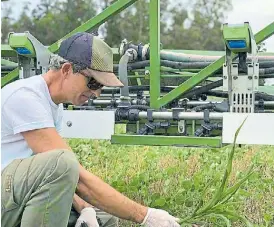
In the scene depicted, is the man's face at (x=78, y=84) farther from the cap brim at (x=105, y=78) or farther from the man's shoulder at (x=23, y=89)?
the man's shoulder at (x=23, y=89)

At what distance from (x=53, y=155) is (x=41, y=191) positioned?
0.50ft

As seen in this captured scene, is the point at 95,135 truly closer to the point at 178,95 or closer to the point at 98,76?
the point at 178,95

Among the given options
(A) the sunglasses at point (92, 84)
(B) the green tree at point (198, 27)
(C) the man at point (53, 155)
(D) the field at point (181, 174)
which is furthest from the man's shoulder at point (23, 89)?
(B) the green tree at point (198, 27)

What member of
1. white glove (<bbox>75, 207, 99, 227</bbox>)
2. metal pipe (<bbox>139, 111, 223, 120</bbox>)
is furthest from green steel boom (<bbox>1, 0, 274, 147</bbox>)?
white glove (<bbox>75, 207, 99, 227</bbox>)

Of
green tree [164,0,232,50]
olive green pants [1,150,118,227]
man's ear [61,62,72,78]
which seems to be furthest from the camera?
green tree [164,0,232,50]

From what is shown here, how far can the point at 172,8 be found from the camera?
40.8m

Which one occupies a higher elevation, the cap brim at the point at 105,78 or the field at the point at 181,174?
the cap brim at the point at 105,78

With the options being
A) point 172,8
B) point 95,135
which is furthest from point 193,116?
point 172,8

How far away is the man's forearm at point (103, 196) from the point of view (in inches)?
A: 103

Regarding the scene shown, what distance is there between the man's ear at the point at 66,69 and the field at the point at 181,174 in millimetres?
888

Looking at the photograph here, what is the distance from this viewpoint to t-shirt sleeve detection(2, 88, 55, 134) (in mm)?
2613

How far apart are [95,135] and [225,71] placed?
810 mm

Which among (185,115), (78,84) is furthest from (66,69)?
(185,115)

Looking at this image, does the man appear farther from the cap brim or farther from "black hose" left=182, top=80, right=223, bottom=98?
"black hose" left=182, top=80, right=223, bottom=98
